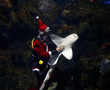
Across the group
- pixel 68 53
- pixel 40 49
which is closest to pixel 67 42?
pixel 68 53

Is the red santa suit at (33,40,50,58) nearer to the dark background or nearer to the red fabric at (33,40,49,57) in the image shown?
the red fabric at (33,40,49,57)

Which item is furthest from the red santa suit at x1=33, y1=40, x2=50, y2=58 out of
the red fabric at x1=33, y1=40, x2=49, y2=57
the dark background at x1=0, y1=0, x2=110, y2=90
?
the dark background at x1=0, y1=0, x2=110, y2=90

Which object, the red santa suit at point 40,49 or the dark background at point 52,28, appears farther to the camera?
the dark background at point 52,28

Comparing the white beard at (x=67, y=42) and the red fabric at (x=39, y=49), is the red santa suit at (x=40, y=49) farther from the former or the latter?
the white beard at (x=67, y=42)

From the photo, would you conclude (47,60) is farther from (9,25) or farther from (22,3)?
(22,3)

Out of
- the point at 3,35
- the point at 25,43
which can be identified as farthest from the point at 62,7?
the point at 3,35

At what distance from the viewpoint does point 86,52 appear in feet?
18.7

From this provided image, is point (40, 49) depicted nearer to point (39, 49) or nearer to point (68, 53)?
point (39, 49)

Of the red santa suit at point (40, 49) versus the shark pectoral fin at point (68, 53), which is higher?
the red santa suit at point (40, 49)

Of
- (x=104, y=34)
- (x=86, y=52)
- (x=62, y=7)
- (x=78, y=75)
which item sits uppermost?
(x=62, y=7)

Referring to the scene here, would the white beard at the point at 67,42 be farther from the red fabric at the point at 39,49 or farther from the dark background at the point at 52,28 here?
the dark background at the point at 52,28

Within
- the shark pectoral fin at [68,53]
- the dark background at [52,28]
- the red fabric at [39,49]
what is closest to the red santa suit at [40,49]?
the red fabric at [39,49]

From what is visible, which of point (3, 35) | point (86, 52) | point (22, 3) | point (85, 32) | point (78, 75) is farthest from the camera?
point (22, 3)

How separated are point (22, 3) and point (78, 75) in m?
4.19
